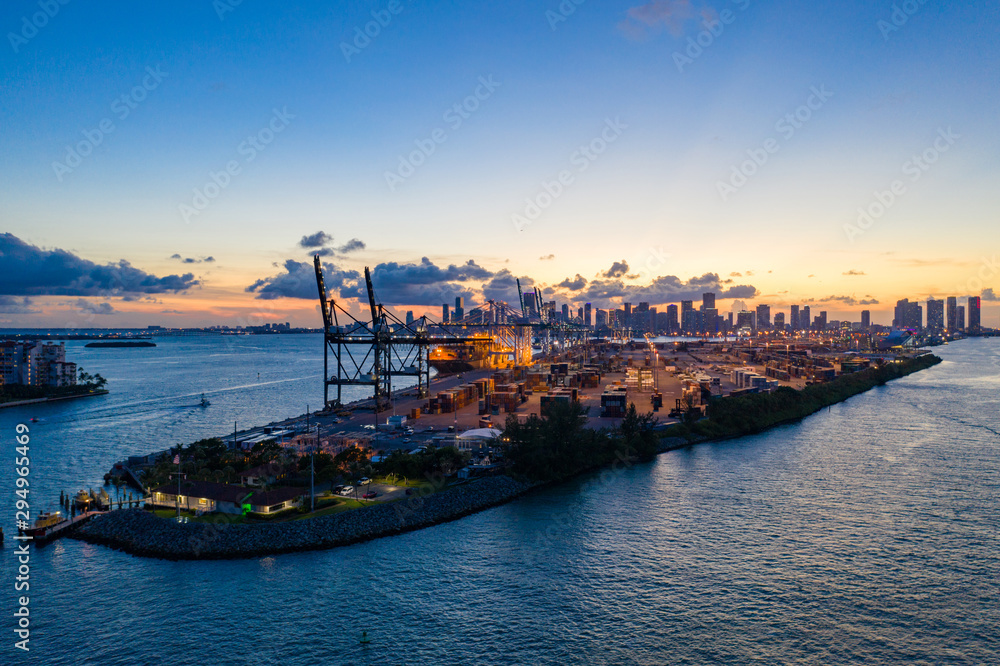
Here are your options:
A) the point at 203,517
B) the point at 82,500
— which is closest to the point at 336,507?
the point at 203,517

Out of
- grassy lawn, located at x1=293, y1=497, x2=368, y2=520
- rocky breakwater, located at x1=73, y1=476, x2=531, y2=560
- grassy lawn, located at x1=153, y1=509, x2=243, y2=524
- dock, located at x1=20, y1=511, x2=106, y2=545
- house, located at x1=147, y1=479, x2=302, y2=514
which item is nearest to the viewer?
rocky breakwater, located at x1=73, y1=476, x2=531, y2=560

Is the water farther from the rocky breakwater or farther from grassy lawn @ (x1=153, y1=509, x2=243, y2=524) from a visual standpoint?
grassy lawn @ (x1=153, y1=509, x2=243, y2=524)

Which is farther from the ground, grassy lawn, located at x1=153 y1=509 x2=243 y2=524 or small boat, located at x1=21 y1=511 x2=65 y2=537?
grassy lawn, located at x1=153 y1=509 x2=243 y2=524

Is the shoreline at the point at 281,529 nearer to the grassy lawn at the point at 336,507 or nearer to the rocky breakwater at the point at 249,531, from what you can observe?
the rocky breakwater at the point at 249,531

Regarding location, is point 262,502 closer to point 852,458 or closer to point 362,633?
point 362,633

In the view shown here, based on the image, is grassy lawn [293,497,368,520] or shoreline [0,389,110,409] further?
shoreline [0,389,110,409]

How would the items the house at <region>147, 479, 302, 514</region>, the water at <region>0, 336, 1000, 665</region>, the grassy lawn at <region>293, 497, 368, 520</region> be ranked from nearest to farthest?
the water at <region>0, 336, 1000, 665</region>, the grassy lawn at <region>293, 497, 368, 520</region>, the house at <region>147, 479, 302, 514</region>

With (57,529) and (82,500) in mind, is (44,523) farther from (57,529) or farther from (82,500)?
(82,500)

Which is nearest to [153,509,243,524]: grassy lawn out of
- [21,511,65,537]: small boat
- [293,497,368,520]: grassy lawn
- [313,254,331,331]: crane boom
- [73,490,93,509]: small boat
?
[293,497,368,520]: grassy lawn
